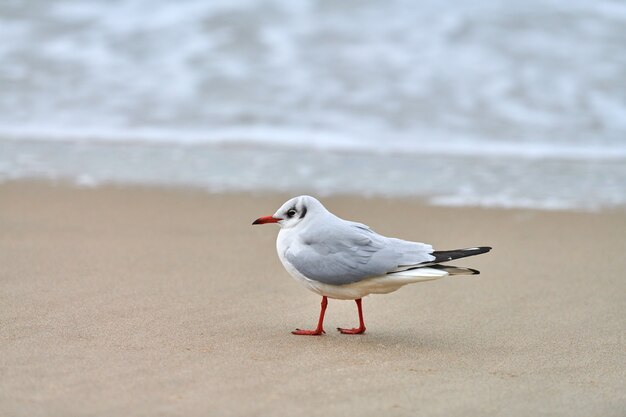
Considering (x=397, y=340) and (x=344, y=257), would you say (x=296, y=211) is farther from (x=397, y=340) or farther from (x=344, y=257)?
(x=397, y=340)

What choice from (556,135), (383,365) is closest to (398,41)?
(556,135)

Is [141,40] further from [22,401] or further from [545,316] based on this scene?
[22,401]

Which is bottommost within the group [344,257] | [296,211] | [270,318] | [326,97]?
[270,318]

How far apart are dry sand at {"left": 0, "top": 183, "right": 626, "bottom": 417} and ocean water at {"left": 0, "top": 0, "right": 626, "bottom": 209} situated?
0.79 m

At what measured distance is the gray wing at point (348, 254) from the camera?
12.3 ft

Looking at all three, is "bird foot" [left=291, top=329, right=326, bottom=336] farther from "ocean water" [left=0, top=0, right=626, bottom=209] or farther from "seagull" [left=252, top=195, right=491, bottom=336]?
"ocean water" [left=0, top=0, right=626, bottom=209]

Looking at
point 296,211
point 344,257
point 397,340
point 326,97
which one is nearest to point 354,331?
point 397,340

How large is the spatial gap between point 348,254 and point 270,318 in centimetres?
57

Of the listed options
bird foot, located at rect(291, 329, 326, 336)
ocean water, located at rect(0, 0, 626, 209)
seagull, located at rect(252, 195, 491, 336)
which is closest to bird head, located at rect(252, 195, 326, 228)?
seagull, located at rect(252, 195, 491, 336)

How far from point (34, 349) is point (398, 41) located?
26.6 feet

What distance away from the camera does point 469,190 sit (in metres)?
7.02

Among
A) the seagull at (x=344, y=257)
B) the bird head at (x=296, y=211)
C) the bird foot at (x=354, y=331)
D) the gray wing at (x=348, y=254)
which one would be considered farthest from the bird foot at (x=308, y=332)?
the bird head at (x=296, y=211)

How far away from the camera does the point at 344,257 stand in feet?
12.5

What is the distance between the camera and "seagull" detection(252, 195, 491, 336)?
3.70m
